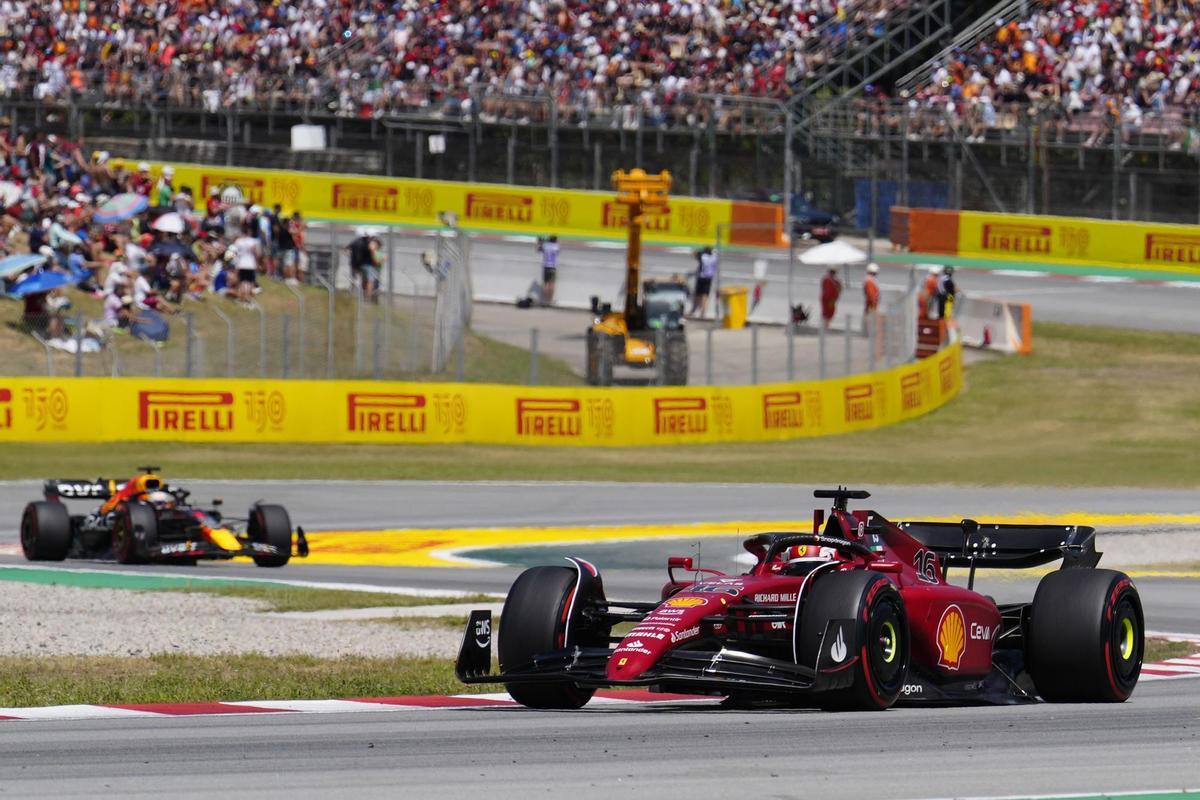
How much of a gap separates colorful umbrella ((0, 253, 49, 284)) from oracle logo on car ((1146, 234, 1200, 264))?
25700 millimetres

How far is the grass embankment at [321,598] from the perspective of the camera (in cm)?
1859

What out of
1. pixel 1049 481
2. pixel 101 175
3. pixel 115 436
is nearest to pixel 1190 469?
pixel 1049 481

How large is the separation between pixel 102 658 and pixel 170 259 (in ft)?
67.5

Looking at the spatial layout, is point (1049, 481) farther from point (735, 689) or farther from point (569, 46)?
point (569, 46)

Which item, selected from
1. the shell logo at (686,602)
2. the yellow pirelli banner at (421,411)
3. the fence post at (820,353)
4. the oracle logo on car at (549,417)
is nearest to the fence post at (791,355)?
the yellow pirelli banner at (421,411)

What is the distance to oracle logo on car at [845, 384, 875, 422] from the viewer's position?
115 ft

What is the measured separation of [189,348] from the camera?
30.9 metres

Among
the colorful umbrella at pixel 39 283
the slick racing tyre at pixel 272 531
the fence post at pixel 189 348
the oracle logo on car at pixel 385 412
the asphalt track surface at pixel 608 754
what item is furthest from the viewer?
the oracle logo on car at pixel 385 412

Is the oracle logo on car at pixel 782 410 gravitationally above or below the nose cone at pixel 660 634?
below

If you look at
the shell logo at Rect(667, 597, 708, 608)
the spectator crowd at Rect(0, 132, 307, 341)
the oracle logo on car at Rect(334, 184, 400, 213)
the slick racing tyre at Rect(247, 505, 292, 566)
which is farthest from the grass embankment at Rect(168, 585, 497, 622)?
the oracle logo on car at Rect(334, 184, 400, 213)

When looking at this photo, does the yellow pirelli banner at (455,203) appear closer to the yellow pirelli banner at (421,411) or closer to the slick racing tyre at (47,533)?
the yellow pirelli banner at (421,411)

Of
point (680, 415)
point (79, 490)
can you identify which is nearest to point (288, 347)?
point (680, 415)

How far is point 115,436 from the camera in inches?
1226

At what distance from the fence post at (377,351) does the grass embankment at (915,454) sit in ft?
3.86
